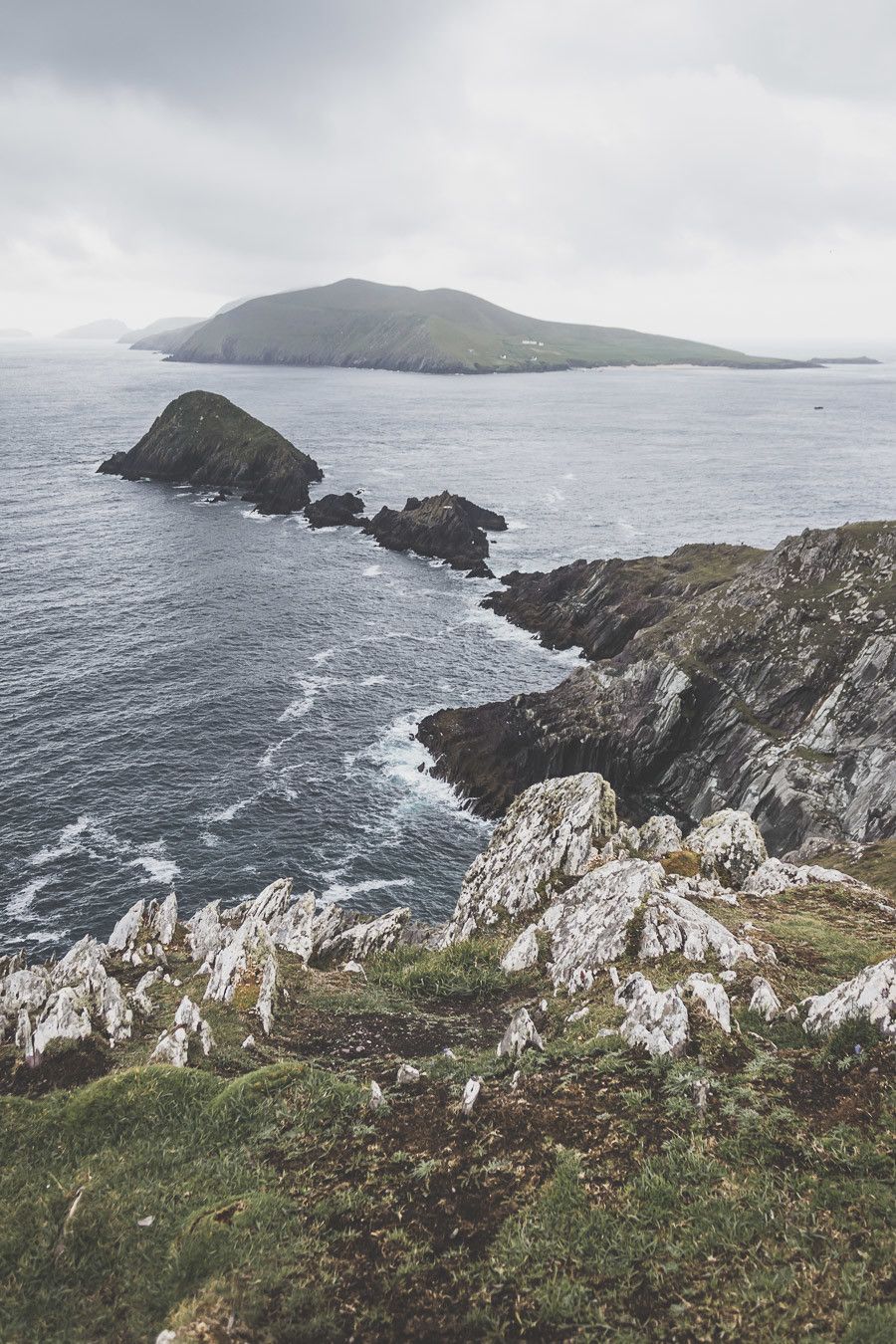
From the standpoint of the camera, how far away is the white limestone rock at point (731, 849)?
28.2m

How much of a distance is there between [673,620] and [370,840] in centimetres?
3710

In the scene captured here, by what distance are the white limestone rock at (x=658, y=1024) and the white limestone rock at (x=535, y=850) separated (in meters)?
11.5

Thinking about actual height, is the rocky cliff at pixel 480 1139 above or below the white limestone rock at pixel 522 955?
above

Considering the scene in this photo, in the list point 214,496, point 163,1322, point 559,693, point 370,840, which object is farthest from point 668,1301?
point 214,496

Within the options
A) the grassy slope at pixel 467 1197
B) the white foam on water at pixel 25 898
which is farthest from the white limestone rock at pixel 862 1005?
the white foam on water at pixel 25 898

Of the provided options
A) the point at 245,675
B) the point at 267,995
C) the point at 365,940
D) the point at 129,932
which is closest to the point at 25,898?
the point at 129,932

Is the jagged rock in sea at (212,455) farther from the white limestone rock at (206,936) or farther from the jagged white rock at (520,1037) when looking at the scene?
the jagged white rock at (520,1037)

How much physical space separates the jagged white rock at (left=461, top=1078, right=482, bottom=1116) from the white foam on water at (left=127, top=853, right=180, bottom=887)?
1429 inches

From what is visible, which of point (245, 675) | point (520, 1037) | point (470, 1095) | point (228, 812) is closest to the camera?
point (470, 1095)

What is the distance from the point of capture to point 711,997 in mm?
16250

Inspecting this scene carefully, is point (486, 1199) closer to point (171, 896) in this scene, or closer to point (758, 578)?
point (171, 896)

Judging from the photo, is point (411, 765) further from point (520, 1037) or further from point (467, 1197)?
point (467, 1197)

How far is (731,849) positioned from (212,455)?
14931 cm

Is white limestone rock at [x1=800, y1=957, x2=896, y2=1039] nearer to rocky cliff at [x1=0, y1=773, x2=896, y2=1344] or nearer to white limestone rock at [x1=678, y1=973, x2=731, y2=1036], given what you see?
rocky cliff at [x1=0, y1=773, x2=896, y2=1344]
